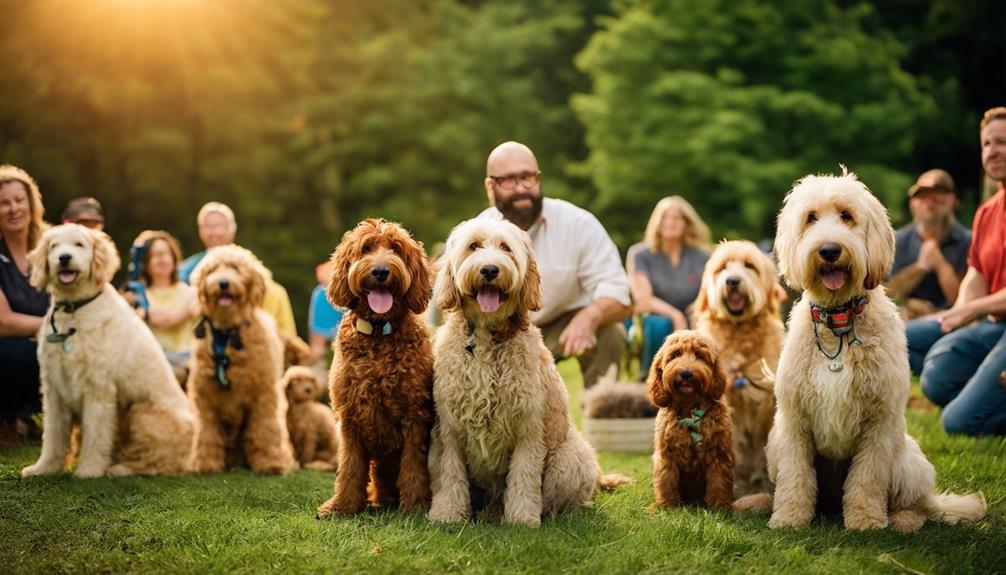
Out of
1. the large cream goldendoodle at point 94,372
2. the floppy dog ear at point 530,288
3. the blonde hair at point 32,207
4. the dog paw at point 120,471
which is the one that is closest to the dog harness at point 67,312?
the large cream goldendoodle at point 94,372

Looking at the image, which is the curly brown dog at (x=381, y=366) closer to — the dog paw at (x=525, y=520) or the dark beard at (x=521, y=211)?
the dog paw at (x=525, y=520)

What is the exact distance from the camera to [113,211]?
19.3 m

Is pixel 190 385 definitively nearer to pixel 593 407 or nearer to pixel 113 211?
pixel 593 407

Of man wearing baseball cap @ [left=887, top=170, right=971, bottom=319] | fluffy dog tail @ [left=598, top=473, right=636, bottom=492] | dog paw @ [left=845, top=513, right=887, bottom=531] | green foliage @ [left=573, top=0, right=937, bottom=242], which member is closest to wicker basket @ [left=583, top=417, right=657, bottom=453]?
fluffy dog tail @ [left=598, top=473, right=636, bottom=492]

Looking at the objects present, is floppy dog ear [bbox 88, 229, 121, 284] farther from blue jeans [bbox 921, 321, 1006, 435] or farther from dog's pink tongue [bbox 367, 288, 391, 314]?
blue jeans [bbox 921, 321, 1006, 435]

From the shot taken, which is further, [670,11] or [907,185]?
[670,11]

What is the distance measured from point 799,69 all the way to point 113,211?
51.4 ft

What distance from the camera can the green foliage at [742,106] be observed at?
19.9m

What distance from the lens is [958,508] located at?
15.0 feet

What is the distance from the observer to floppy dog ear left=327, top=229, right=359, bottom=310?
470 cm

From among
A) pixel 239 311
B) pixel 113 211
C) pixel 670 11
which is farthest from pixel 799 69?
pixel 239 311

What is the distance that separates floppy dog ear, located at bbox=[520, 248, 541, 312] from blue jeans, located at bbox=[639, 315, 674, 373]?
4240 millimetres

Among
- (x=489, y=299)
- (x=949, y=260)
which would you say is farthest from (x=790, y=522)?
(x=949, y=260)

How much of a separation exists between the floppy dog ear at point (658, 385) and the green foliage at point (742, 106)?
1505cm
